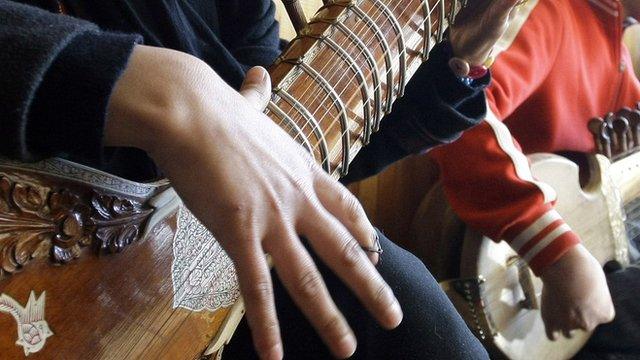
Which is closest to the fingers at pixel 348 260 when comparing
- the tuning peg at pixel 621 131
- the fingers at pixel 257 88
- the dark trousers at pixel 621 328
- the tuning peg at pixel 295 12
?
the fingers at pixel 257 88

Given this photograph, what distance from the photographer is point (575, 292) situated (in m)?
0.94

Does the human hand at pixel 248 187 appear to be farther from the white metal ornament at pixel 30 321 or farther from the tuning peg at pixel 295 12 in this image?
the tuning peg at pixel 295 12

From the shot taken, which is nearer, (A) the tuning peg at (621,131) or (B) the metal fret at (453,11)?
(B) the metal fret at (453,11)

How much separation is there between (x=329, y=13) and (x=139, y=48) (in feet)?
0.92

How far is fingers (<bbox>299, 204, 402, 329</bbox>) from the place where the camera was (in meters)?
0.33

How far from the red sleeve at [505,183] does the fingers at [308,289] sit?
67 cm

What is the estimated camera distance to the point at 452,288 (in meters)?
1.03

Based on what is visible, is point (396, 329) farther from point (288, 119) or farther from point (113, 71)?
point (113, 71)

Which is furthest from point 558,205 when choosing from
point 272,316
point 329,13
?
point 272,316

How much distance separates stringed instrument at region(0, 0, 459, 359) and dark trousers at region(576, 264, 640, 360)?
2.67ft

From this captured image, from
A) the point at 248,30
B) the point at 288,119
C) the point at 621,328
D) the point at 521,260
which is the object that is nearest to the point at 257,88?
the point at 288,119

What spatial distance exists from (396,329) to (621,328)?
0.75m

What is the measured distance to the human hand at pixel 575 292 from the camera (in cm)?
94

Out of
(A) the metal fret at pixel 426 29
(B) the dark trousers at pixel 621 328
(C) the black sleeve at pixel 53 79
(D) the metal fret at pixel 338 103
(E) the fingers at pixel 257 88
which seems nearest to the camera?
(C) the black sleeve at pixel 53 79
